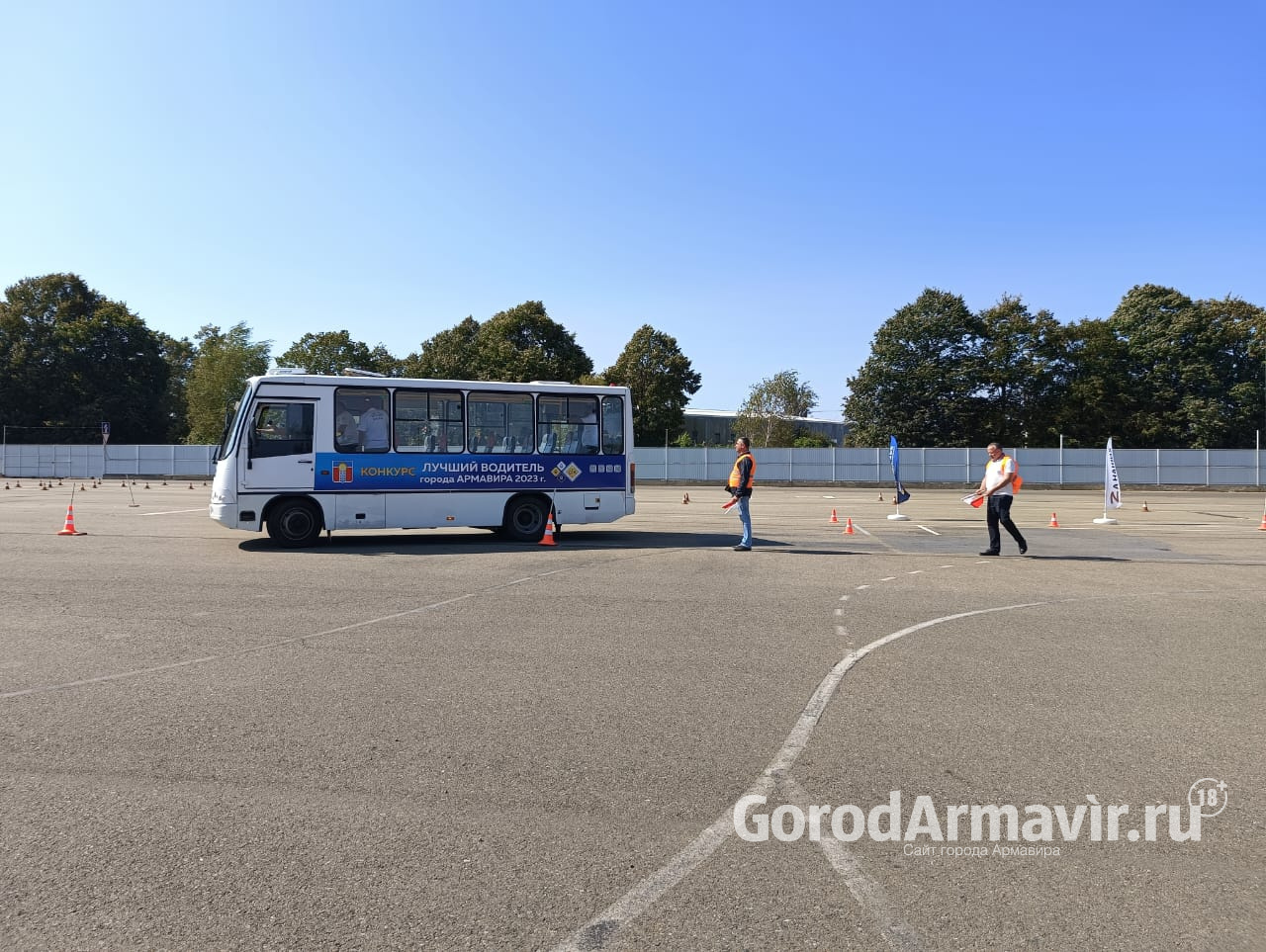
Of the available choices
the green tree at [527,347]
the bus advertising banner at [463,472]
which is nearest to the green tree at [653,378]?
the green tree at [527,347]

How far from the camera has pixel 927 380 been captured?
187ft

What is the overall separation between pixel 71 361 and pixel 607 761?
77476mm

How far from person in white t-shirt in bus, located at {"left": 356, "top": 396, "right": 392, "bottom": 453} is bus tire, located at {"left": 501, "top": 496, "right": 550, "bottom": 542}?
2.40 m

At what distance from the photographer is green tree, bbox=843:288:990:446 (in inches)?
2242

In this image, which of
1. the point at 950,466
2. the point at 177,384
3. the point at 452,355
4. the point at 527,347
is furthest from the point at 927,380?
the point at 177,384

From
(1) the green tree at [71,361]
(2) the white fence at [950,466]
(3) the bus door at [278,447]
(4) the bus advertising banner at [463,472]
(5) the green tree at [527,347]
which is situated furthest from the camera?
(1) the green tree at [71,361]

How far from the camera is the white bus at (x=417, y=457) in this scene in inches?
577

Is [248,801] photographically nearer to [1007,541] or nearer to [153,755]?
[153,755]

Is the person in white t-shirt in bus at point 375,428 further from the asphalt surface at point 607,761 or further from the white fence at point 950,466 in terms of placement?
the white fence at point 950,466

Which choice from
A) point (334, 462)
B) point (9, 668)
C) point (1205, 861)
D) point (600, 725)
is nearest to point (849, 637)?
point (600, 725)

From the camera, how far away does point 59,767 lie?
451cm

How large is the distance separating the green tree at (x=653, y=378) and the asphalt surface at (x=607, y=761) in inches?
2089

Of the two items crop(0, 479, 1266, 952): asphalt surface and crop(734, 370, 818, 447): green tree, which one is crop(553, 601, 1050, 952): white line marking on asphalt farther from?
crop(734, 370, 818, 447): green tree

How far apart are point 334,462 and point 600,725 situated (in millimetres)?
10853
